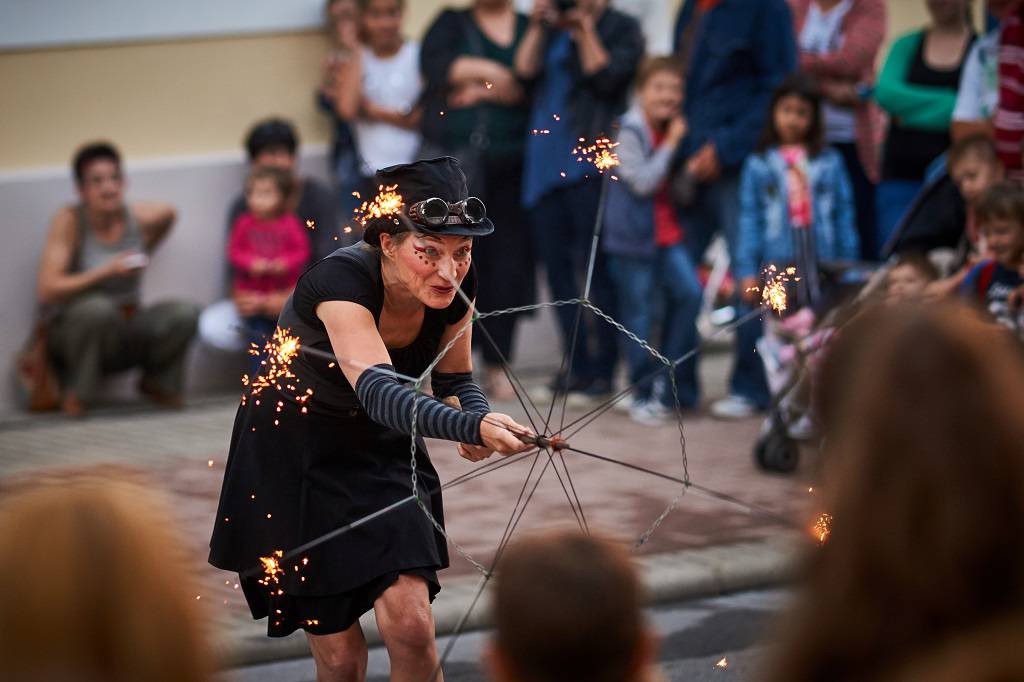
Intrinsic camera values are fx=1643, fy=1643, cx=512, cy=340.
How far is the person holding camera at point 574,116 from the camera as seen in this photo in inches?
323

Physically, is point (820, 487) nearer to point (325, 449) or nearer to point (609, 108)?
point (325, 449)

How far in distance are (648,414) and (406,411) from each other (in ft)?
15.8

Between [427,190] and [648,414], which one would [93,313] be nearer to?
[648,414]

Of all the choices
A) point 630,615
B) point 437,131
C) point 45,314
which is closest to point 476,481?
point 437,131

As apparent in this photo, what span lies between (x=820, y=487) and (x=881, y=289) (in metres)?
4.96

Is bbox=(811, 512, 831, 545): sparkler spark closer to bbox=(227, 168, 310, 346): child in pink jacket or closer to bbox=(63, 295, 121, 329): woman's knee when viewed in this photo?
bbox=(227, 168, 310, 346): child in pink jacket

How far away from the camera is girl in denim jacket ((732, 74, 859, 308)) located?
7648mm

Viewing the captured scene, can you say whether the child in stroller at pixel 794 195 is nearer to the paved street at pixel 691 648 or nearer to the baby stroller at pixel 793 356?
the baby stroller at pixel 793 356

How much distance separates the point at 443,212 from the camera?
3.80m

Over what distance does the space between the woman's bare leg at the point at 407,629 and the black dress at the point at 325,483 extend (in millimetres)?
35

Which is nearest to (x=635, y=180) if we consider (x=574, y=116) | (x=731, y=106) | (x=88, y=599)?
(x=574, y=116)

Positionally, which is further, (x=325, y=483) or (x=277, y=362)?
(x=277, y=362)

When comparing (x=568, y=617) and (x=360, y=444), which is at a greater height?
(x=568, y=617)

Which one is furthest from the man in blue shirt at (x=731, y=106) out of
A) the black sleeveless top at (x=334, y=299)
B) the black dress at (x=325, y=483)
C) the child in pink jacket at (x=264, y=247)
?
the black dress at (x=325, y=483)
